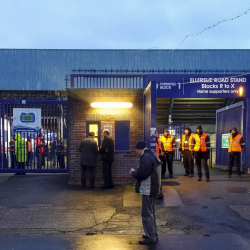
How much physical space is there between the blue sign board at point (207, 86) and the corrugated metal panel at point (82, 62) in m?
15.8

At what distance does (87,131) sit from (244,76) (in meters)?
5.68

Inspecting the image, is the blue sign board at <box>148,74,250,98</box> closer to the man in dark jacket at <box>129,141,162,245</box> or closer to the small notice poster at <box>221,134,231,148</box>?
the small notice poster at <box>221,134,231,148</box>

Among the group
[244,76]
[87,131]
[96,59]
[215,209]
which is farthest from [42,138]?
[96,59]

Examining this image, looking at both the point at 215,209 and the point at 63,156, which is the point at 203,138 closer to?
the point at 215,209

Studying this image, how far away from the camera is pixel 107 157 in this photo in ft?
31.5

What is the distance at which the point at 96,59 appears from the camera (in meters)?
27.7

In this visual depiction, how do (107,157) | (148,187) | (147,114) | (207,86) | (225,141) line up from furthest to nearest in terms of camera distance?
(225,141)
(207,86)
(107,157)
(147,114)
(148,187)

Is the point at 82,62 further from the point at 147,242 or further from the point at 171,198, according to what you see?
the point at 147,242

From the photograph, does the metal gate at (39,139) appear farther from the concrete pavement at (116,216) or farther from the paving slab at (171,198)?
the paving slab at (171,198)

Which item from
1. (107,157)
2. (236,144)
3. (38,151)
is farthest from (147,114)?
(38,151)

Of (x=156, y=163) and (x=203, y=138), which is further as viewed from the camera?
(x=203, y=138)

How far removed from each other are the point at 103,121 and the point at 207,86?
3.86 meters

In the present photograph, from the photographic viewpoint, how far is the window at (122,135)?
10156mm

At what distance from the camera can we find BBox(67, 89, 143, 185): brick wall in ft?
33.0
